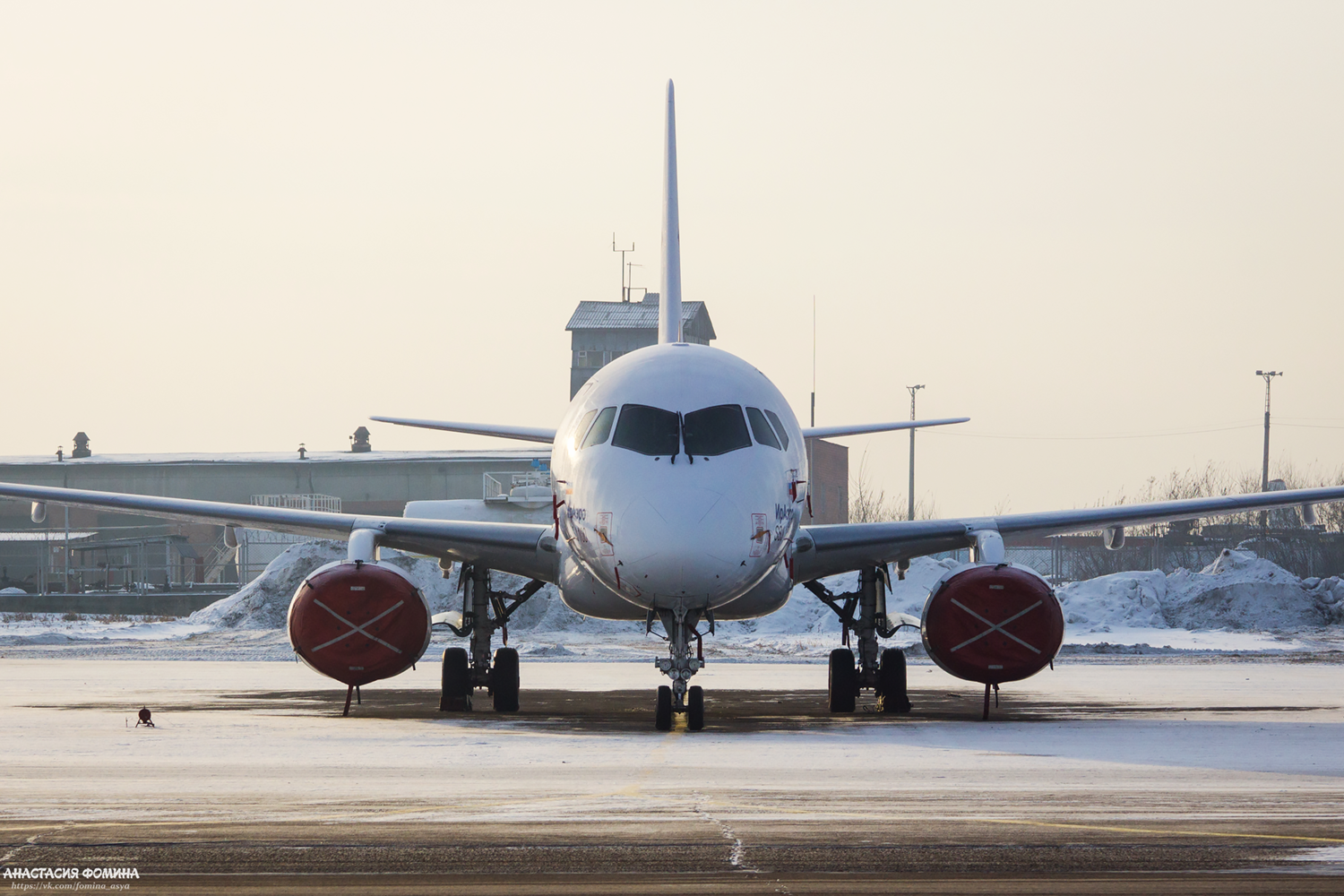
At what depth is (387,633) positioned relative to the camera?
59.3 ft

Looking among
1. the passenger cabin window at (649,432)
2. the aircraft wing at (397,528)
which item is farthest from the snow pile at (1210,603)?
the passenger cabin window at (649,432)

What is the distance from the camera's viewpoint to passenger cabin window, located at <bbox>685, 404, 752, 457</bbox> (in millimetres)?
16344

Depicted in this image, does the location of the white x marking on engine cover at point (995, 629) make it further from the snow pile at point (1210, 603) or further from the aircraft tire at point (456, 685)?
the snow pile at point (1210, 603)

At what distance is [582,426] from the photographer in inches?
687

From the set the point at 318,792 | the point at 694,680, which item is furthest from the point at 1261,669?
the point at 318,792

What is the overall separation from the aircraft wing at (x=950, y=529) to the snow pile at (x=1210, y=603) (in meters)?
27.0

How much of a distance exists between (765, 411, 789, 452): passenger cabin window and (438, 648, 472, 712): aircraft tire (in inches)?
222

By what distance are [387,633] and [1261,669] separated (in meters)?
19.8

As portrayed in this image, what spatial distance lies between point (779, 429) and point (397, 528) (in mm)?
5243

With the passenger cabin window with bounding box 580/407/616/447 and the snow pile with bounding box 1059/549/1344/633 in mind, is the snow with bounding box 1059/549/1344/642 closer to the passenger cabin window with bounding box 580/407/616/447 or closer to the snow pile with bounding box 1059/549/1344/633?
the snow pile with bounding box 1059/549/1344/633

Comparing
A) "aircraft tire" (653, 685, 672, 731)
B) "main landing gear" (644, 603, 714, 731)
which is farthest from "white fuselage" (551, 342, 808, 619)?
"aircraft tire" (653, 685, 672, 731)

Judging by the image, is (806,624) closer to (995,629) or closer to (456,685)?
(456,685)

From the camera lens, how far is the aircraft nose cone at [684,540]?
1536 cm

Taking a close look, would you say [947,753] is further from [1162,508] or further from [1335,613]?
[1335,613]
